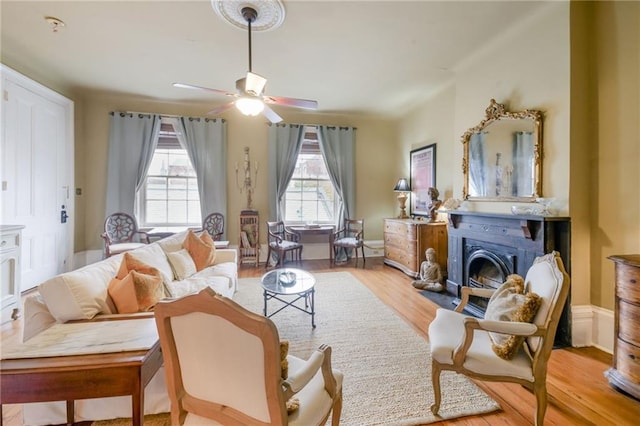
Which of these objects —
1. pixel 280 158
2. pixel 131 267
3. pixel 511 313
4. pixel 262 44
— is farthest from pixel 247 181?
pixel 511 313

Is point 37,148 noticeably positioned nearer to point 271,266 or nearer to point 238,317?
point 271,266

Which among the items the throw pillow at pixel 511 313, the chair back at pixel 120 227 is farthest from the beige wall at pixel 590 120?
the chair back at pixel 120 227

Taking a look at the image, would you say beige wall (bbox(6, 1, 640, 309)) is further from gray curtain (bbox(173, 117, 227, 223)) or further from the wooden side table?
the wooden side table

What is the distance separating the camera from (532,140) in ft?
8.57

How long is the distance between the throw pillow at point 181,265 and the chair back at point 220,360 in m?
1.94

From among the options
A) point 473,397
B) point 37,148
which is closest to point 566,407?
point 473,397

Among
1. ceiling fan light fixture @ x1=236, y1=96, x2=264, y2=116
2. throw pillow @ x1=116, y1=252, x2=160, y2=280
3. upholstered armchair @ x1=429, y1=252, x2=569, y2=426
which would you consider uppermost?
ceiling fan light fixture @ x1=236, y1=96, x2=264, y2=116

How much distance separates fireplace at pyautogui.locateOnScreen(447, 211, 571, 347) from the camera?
2324 millimetres

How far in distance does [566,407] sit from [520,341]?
641 mm

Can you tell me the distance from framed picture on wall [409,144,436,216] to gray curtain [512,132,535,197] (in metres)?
1.76

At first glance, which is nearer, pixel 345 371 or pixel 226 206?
pixel 345 371

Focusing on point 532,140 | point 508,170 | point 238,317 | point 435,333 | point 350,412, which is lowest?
point 350,412

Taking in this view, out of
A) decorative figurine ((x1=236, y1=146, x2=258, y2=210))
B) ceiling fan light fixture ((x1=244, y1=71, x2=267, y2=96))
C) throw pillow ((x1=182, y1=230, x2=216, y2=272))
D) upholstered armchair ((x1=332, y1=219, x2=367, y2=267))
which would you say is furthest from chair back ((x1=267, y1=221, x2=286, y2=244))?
ceiling fan light fixture ((x1=244, y1=71, x2=267, y2=96))

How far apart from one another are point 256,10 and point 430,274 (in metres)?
3.69
